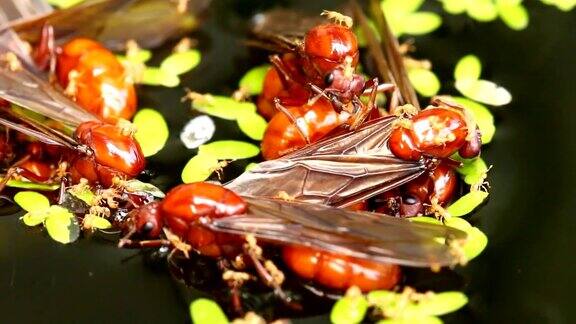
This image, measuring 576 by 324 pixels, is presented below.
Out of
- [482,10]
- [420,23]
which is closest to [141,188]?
[420,23]

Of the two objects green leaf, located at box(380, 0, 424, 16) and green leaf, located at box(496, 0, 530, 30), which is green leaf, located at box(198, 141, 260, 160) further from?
green leaf, located at box(496, 0, 530, 30)

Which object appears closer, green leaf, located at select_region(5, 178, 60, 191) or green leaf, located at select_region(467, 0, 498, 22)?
green leaf, located at select_region(5, 178, 60, 191)

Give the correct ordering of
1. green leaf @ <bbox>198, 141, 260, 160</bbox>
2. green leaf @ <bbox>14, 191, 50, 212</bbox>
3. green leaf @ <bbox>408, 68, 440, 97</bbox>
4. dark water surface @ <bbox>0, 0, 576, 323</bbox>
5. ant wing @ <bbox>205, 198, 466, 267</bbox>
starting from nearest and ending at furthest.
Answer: ant wing @ <bbox>205, 198, 466, 267</bbox>
dark water surface @ <bbox>0, 0, 576, 323</bbox>
green leaf @ <bbox>14, 191, 50, 212</bbox>
green leaf @ <bbox>198, 141, 260, 160</bbox>
green leaf @ <bbox>408, 68, 440, 97</bbox>

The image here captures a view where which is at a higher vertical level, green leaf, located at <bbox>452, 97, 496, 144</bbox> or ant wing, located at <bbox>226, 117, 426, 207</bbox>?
green leaf, located at <bbox>452, 97, 496, 144</bbox>

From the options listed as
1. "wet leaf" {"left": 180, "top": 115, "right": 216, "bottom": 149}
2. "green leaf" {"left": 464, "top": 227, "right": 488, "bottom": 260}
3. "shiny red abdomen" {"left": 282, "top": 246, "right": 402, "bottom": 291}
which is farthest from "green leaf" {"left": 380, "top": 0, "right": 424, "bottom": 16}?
"shiny red abdomen" {"left": 282, "top": 246, "right": 402, "bottom": 291}

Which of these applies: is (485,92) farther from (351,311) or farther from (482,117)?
(351,311)

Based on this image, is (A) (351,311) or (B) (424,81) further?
(B) (424,81)

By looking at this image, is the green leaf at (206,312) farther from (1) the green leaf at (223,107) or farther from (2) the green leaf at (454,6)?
(2) the green leaf at (454,6)
